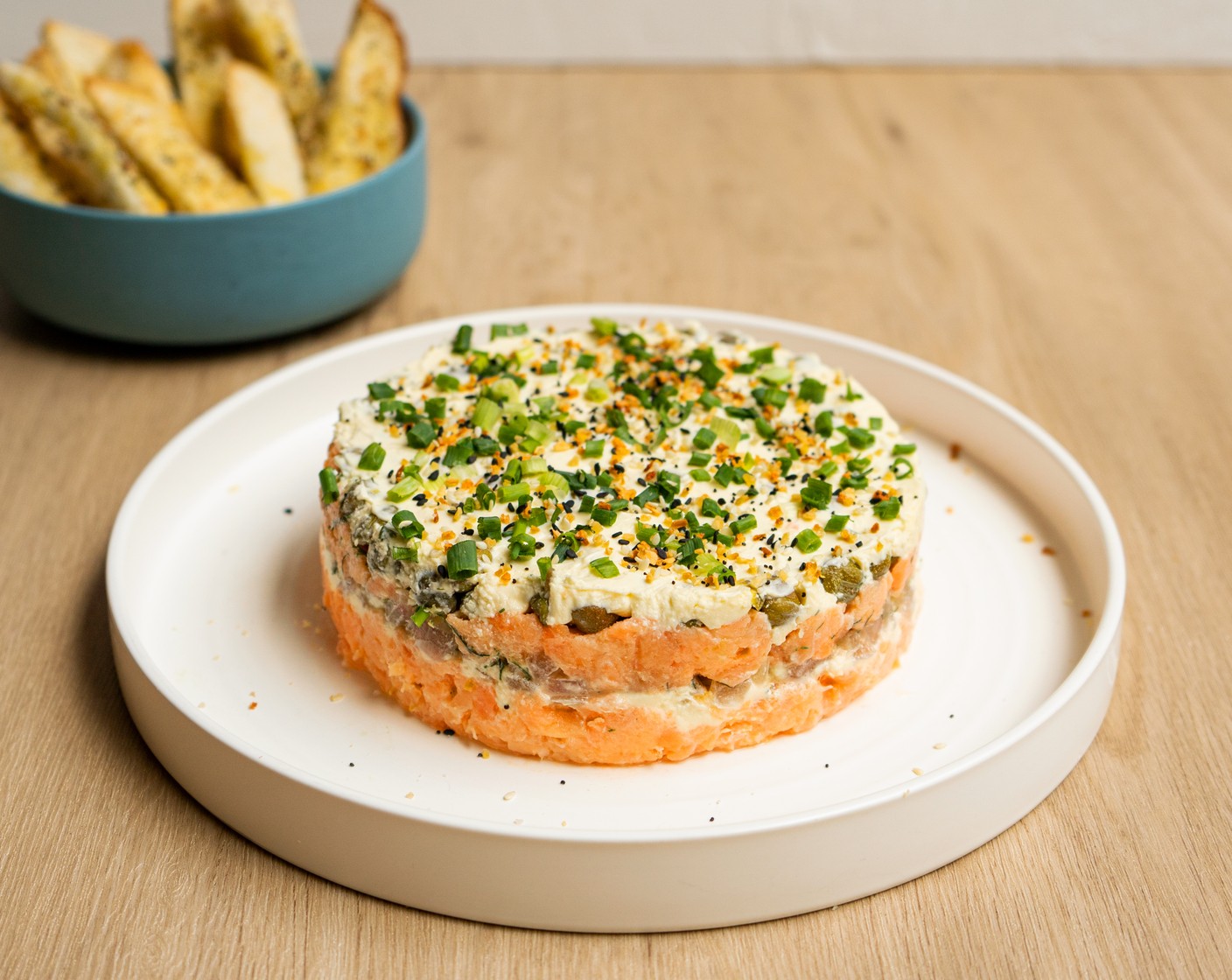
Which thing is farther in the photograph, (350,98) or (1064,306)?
(1064,306)

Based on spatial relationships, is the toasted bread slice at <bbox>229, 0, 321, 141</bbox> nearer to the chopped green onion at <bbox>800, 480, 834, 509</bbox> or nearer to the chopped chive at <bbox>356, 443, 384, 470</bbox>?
the chopped chive at <bbox>356, 443, 384, 470</bbox>

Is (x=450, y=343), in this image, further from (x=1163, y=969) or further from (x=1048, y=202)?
(x=1048, y=202)

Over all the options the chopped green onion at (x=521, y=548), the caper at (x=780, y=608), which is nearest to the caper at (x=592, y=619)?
the chopped green onion at (x=521, y=548)

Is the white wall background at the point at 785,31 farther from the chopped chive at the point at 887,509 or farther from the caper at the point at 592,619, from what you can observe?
the caper at the point at 592,619

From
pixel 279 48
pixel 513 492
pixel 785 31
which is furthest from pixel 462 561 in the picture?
pixel 785 31

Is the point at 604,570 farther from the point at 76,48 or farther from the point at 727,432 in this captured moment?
the point at 76,48

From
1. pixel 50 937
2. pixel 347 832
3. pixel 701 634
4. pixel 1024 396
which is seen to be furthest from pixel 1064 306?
pixel 50 937
